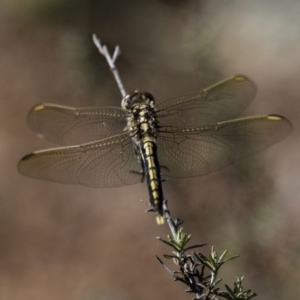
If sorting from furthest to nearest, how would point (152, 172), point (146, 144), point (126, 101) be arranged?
point (126, 101) < point (146, 144) < point (152, 172)

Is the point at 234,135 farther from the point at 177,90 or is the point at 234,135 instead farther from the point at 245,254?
the point at 177,90

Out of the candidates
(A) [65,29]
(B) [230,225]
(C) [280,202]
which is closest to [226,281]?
(B) [230,225]

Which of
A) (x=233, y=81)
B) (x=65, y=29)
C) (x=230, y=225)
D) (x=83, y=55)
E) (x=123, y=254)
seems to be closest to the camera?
(x=233, y=81)

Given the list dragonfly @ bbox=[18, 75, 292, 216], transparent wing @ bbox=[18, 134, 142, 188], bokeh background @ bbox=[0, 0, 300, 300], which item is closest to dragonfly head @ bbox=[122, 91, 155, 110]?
dragonfly @ bbox=[18, 75, 292, 216]

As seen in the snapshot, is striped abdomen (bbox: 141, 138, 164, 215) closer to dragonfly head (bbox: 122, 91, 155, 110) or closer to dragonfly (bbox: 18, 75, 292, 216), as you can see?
dragonfly (bbox: 18, 75, 292, 216)

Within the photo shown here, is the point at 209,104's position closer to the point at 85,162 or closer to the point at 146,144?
the point at 146,144

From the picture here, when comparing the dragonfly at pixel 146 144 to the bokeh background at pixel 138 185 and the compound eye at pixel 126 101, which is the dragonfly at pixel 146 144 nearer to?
the compound eye at pixel 126 101

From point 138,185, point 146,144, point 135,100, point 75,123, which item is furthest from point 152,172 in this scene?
point 138,185
